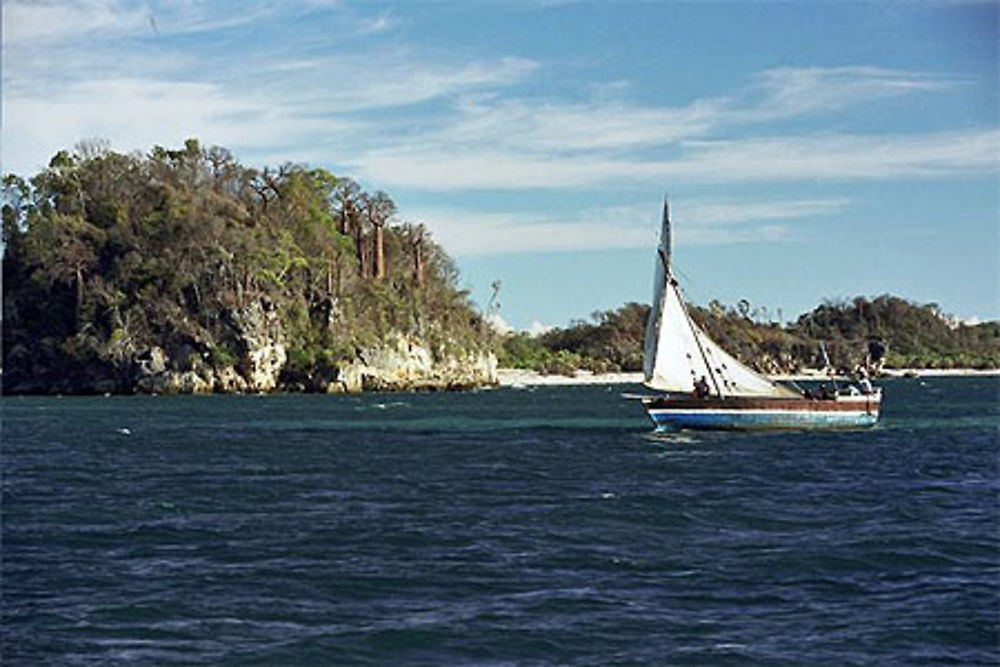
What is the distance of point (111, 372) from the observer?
119 meters

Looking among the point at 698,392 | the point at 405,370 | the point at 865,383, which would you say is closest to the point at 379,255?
the point at 405,370

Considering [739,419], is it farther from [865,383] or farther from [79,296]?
[79,296]

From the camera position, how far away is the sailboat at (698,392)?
5653 centimetres

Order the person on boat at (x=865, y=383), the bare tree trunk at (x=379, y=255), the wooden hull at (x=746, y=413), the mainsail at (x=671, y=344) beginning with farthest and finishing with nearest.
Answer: the bare tree trunk at (x=379, y=255), the person on boat at (x=865, y=383), the mainsail at (x=671, y=344), the wooden hull at (x=746, y=413)

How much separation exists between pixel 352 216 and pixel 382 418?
7365cm

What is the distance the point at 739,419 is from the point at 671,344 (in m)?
4.19

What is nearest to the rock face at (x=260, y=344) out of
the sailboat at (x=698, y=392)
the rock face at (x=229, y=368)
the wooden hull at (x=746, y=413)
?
the rock face at (x=229, y=368)

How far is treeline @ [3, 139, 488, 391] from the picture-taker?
4717 inches

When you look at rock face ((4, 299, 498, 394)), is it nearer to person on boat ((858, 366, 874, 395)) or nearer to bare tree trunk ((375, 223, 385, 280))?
bare tree trunk ((375, 223, 385, 280))

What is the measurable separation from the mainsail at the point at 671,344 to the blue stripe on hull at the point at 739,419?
1613 mm

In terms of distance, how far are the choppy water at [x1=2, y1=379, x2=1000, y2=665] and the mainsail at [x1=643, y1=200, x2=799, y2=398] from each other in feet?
26.4

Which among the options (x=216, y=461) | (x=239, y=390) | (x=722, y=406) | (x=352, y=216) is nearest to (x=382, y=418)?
(x=722, y=406)

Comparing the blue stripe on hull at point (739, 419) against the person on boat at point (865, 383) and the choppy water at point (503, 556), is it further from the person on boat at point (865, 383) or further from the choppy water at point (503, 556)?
A: the choppy water at point (503, 556)

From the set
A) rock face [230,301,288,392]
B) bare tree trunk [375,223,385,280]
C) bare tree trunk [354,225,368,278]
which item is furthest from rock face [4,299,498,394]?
bare tree trunk [354,225,368,278]
